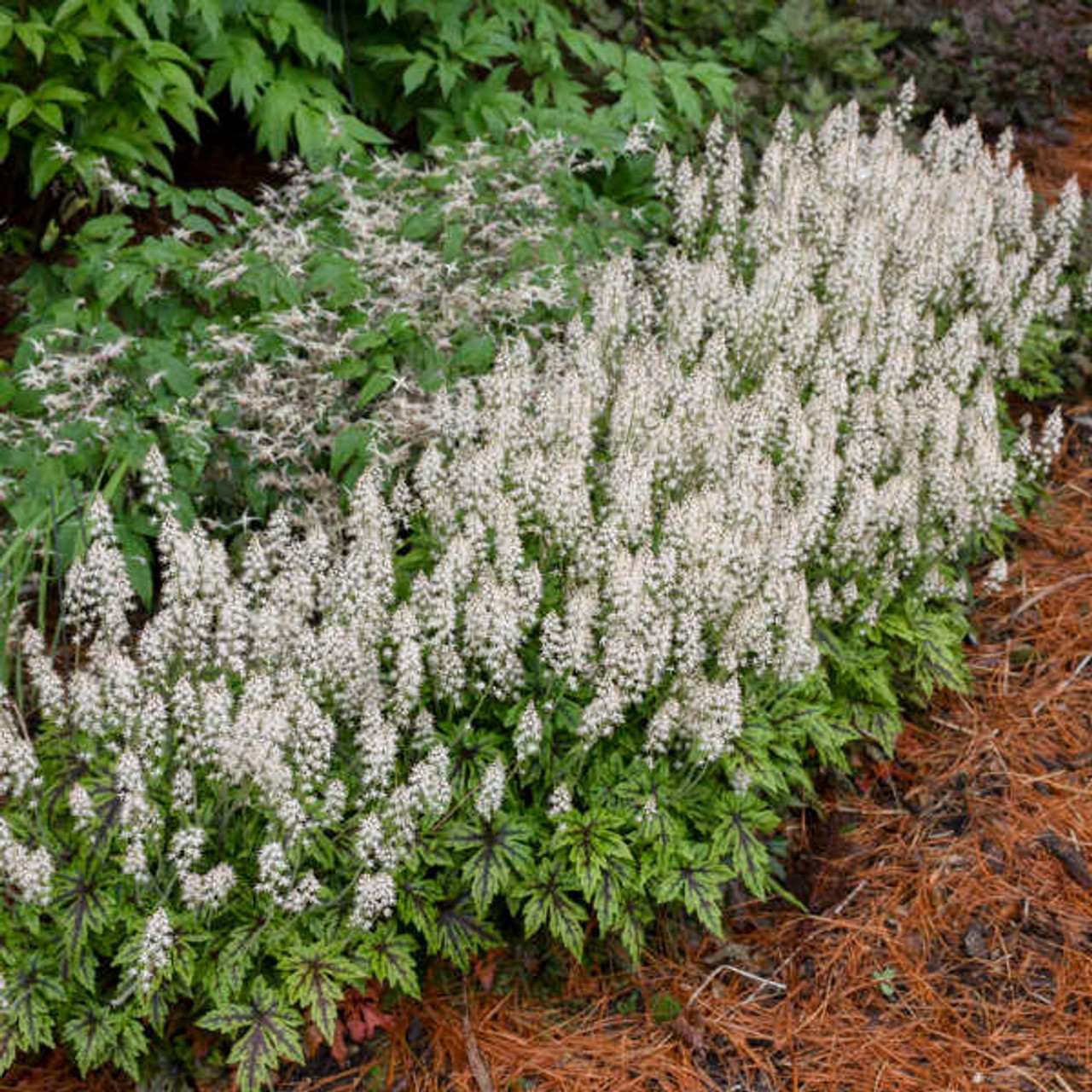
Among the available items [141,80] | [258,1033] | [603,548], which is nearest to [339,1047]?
[258,1033]

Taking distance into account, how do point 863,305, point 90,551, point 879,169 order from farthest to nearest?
point 879,169 → point 863,305 → point 90,551

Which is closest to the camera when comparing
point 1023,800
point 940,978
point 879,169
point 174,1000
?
point 174,1000

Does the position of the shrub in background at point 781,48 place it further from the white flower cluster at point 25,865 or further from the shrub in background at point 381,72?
the white flower cluster at point 25,865

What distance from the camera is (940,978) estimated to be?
11.8 ft

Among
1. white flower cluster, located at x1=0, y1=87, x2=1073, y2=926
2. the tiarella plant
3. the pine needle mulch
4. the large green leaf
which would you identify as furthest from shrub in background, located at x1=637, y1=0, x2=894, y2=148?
the large green leaf

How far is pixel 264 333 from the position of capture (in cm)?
467

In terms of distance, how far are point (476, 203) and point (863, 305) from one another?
1818mm

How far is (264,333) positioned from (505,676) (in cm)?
199

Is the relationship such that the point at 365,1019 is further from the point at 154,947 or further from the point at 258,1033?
the point at 154,947

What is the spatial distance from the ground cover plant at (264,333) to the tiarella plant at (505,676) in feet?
0.75

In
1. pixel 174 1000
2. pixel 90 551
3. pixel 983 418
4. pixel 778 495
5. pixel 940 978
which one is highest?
pixel 983 418

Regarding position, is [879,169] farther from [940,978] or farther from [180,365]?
[940,978]

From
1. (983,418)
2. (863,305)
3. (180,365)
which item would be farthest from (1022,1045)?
(180,365)

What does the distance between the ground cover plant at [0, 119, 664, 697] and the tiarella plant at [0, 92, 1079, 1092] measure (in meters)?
0.23
